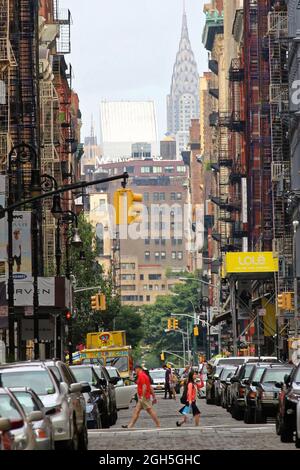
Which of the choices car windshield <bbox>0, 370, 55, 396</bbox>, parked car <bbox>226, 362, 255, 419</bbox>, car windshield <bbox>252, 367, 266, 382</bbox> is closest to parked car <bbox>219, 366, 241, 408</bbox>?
parked car <bbox>226, 362, 255, 419</bbox>

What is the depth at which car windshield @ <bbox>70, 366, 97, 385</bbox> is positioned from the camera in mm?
47344

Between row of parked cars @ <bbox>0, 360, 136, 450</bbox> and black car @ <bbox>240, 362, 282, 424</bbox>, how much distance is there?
39.2ft

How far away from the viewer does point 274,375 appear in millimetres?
44312

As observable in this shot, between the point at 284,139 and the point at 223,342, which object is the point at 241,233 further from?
the point at 284,139

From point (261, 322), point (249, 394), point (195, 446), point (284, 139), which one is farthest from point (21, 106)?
point (195, 446)

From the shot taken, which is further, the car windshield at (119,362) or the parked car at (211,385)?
the car windshield at (119,362)

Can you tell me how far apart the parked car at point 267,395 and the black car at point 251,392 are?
0.87ft

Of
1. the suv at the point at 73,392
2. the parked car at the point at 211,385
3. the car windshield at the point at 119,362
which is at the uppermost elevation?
the suv at the point at 73,392

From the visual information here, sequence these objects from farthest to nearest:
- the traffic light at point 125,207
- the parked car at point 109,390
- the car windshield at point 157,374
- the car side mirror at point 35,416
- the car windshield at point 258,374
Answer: the car windshield at point 157,374, the parked car at point 109,390, the car windshield at point 258,374, the traffic light at point 125,207, the car side mirror at point 35,416

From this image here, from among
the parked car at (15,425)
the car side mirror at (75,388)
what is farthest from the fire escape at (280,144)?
the parked car at (15,425)

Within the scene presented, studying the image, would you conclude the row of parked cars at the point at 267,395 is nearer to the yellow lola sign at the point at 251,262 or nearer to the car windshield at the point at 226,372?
the car windshield at the point at 226,372

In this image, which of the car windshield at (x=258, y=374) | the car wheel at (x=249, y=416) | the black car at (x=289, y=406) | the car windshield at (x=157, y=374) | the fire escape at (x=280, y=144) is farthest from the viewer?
the car windshield at (x=157, y=374)

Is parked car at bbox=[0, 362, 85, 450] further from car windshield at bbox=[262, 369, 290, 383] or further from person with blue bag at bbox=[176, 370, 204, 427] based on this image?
person with blue bag at bbox=[176, 370, 204, 427]

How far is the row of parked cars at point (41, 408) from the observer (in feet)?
72.2
